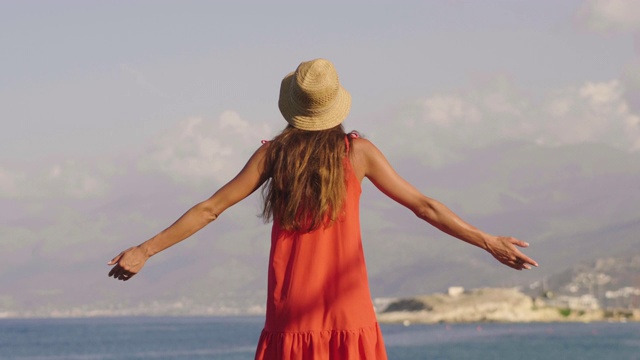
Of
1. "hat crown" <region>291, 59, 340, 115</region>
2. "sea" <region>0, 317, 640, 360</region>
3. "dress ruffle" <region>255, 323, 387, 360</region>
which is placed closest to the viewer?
"dress ruffle" <region>255, 323, 387, 360</region>

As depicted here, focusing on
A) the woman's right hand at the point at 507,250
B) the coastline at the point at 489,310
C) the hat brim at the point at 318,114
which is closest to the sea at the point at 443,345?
the coastline at the point at 489,310

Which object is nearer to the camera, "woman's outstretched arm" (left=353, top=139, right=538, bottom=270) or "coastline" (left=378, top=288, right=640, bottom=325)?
"woman's outstretched arm" (left=353, top=139, right=538, bottom=270)

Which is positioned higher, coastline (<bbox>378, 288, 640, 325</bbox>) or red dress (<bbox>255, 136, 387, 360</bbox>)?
coastline (<bbox>378, 288, 640, 325</bbox>)

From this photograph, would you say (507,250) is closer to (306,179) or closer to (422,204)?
(422,204)

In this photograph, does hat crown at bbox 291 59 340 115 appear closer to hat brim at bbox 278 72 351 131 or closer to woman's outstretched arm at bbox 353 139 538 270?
hat brim at bbox 278 72 351 131

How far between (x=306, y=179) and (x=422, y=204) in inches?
19.5

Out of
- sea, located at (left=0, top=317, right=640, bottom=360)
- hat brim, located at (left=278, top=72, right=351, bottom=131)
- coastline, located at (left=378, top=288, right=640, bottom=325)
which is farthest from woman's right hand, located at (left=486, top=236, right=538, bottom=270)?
coastline, located at (left=378, top=288, right=640, bottom=325)

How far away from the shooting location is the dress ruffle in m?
4.87

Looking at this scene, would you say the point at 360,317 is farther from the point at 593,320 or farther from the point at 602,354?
the point at 593,320

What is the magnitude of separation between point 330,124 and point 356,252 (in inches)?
21.0

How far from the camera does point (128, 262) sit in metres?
5.09

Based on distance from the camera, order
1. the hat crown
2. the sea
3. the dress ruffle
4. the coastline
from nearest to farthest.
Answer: the dress ruffle, the hat crown, the sea, the coastline

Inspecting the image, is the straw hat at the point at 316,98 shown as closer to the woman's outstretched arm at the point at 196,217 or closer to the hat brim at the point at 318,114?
the hat brim at the point at 318,114

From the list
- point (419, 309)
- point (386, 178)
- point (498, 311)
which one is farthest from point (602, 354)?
point (386, 178)
